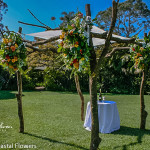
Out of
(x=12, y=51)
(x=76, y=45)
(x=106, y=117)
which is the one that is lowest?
(x=106, y=117)

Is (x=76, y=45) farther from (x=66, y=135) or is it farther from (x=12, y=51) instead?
(x=66, y=135)

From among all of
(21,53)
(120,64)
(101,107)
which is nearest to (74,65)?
(21,53)

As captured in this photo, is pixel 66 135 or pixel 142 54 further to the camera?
pixel 142 54

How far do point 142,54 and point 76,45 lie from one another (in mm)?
2471

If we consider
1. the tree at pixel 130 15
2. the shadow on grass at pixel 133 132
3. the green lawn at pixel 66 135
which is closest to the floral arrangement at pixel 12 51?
the green lawn at pixel 66 135

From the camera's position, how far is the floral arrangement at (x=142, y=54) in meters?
4.47

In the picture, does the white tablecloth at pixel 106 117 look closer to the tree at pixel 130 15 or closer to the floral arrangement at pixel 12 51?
the floral arrangement at pixel 12 51

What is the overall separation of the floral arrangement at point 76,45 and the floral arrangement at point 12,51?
1.57 metres

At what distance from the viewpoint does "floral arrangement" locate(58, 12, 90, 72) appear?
2.70 metres

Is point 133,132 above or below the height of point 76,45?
below

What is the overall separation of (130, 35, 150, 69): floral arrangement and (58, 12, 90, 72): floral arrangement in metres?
2.18

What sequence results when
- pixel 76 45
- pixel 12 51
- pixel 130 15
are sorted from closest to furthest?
pixel 76 45, pixel 12 51, pixel 130 15

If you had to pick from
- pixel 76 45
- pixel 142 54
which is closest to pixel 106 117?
pixel 142 54

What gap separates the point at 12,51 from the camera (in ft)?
13.3
